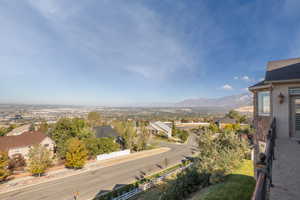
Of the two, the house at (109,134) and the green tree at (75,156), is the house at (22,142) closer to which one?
the house at (109,134)

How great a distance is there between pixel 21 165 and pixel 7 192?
7830 millimetres

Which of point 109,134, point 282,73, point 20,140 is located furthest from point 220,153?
point 20,140

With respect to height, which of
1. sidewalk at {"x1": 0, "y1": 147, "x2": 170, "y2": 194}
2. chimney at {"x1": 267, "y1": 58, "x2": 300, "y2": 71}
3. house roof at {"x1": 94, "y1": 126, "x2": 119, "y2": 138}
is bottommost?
sidewalk at {"x1": 0, "y1": 147, "x2": 170, "y2": 194}

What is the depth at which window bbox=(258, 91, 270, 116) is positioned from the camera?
27.7 feet

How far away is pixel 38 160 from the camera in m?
16.7

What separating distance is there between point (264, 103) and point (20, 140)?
30.6 metres

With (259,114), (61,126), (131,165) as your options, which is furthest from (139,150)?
(259,114)

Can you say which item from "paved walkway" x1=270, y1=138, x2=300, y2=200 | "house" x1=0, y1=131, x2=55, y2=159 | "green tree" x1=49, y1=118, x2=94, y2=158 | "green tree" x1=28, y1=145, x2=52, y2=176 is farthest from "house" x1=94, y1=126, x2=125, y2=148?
"paved walkway" x1=270, y1=138, x2=300, y2=200

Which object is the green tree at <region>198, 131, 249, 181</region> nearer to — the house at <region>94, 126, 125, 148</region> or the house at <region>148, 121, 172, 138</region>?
the house at <region>94, 126, 125, 148</region>

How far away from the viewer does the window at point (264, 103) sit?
8438 mm

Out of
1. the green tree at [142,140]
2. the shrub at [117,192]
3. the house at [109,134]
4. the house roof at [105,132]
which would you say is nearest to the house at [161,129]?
the green tree at [142,140]

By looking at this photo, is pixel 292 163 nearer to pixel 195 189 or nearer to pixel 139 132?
pixel 195 189

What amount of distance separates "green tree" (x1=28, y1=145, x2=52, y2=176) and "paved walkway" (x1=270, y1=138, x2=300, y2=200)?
20.8 metres

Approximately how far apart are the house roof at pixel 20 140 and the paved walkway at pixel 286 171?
92.3 ft
